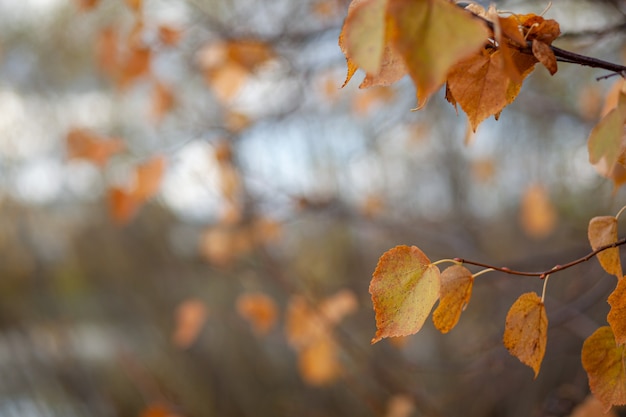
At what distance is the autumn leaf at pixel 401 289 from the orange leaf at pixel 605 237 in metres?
0.14

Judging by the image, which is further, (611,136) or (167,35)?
(167,35)

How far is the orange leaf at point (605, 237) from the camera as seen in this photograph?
465 mm

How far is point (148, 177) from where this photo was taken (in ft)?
4.50

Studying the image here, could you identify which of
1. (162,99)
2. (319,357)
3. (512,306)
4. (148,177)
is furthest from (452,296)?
(162,99)

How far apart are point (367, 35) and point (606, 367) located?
31cm

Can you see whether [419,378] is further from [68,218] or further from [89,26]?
[89,26]

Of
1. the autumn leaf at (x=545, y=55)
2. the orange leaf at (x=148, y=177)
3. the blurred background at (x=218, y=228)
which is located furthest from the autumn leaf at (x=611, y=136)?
the blurred background at (x=218, y=228)

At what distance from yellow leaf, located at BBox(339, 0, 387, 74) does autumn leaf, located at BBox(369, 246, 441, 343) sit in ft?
0.52

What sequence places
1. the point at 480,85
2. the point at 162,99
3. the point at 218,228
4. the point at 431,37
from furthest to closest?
the point at 218,228
the point at 162,99
the point at 480,85
the point at 431,37

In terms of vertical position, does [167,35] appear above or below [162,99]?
above

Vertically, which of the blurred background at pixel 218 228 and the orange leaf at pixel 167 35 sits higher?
the orange leaf at pixel 167 35

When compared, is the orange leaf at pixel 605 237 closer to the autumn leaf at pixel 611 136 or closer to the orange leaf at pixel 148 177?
the autumn leaf at pixel 611 136

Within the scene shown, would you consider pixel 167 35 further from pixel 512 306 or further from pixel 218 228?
pixel 512 306

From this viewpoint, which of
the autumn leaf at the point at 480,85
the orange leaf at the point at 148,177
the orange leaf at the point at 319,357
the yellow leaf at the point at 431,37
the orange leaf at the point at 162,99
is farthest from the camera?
the orange leaf at the point at 162,99
